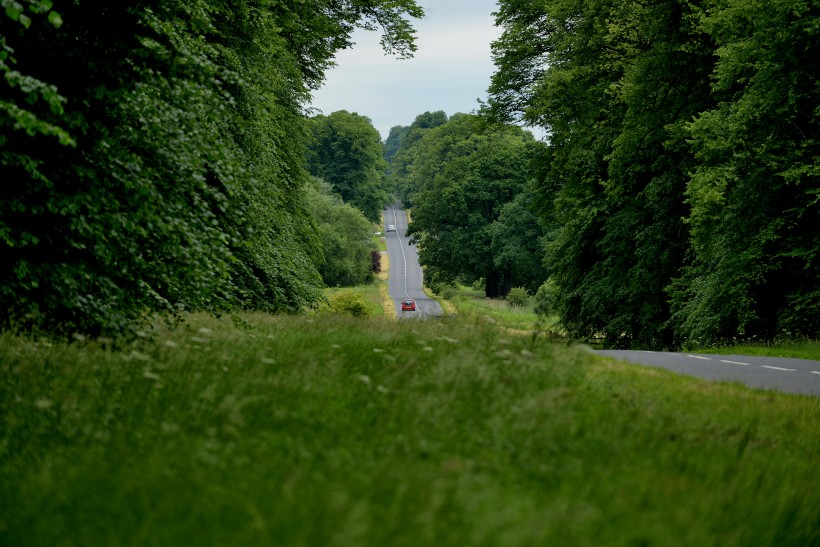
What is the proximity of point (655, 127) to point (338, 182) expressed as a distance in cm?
8768

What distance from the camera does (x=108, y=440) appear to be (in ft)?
18.9

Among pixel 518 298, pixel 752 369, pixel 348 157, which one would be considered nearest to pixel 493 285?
pixel 518 298

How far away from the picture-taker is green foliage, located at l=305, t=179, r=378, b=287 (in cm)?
8400

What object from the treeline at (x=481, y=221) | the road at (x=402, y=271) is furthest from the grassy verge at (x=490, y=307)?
the treeline at (x=481, y=221)

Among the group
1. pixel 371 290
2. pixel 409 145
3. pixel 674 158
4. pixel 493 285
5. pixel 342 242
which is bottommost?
pixel 371 290

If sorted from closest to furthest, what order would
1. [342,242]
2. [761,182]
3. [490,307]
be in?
[761,182]
[490,307]
[342,242]

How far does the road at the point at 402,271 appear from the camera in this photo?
76.2m

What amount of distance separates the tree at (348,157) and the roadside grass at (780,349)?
90.7m

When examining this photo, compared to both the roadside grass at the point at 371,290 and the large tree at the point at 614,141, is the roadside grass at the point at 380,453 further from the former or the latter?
the roadside grass at the point at 371,290

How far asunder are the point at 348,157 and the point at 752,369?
9968cm

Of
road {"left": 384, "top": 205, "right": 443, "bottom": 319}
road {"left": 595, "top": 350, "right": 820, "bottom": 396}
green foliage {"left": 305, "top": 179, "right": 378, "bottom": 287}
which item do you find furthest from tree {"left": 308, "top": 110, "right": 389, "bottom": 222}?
road {"left": 595, "top": 350, "right": 820, "bottom": 396}

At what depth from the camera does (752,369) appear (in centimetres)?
1517

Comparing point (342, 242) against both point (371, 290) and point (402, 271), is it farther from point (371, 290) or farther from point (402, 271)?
point (402, 271)

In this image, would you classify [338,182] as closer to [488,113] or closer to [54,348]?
[488,113]
